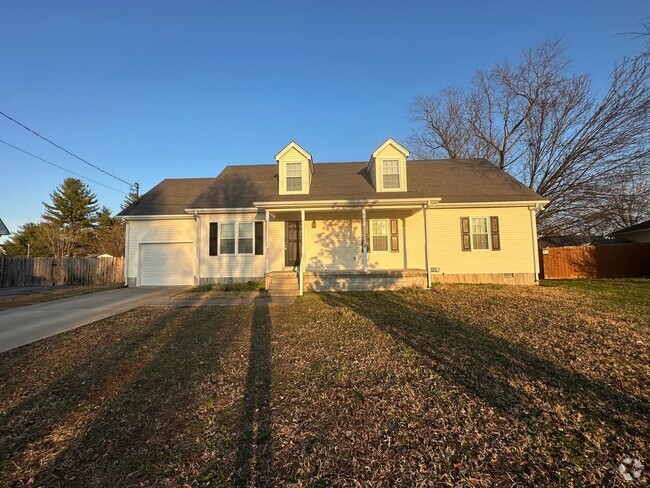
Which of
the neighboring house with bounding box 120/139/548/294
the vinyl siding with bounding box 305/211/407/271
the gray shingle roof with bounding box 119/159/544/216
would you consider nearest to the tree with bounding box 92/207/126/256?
the gray shingle roof with bounding box 119/159/544/216

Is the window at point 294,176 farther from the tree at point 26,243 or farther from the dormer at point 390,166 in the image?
the tree at point 26,243

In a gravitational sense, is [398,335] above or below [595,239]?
below

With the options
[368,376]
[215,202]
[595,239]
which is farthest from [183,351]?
[595,239]

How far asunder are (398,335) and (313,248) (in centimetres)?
812

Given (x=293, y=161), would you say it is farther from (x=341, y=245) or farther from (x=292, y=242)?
(x=341, y=245)

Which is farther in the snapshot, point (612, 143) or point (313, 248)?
point (612, 143)

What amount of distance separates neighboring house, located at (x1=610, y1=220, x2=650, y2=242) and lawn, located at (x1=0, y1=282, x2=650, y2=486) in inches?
766

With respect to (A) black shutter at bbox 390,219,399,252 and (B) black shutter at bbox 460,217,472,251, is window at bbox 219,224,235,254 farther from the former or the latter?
(B) black shutter at bbox 460,217,472,251

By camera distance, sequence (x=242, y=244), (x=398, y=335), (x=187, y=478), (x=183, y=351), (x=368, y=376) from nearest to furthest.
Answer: (x=187, y=478)
(x=368, y=376)
(x=183, y=351)
(x=398, y=335)
(x=242, y=244)

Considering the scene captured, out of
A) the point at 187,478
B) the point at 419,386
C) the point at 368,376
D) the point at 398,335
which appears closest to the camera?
the point at 187,478

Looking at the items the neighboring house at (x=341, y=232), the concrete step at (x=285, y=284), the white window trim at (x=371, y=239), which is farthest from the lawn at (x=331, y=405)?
the white window trim at (x=371, y=239)

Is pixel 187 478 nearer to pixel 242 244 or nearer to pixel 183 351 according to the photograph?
pixel 183 351

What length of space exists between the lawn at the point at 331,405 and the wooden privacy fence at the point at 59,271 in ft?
44.0

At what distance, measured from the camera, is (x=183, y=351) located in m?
5.17
